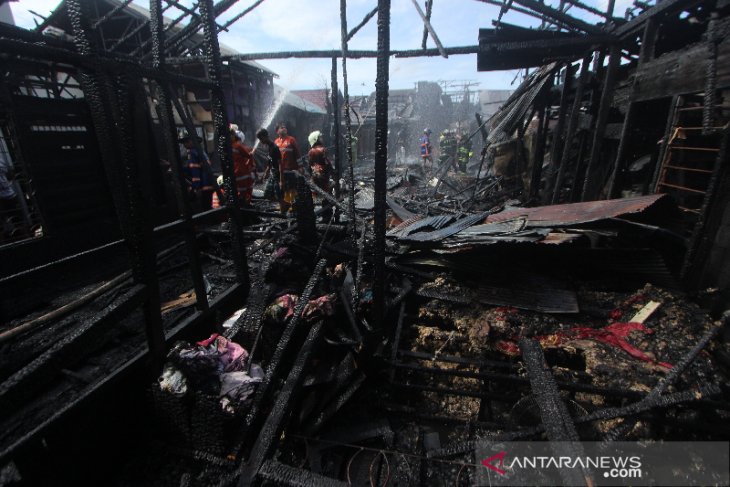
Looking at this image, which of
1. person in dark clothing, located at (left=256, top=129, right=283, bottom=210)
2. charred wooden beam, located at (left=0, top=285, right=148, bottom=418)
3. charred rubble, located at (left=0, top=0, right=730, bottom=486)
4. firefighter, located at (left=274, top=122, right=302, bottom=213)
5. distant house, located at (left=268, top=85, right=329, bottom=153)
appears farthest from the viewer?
distant house, located at (left=268, top=85, right=329, bottom=153)

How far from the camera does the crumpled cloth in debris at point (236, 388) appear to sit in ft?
8.25

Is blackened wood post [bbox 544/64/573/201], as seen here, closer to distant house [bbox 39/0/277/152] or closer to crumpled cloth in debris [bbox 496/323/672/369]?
crumpled cloth in debris [bbox 496/323/672/369]

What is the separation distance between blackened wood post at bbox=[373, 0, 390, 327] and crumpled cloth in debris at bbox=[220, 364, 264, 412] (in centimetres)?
125

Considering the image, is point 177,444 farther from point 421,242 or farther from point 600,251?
point 600,251

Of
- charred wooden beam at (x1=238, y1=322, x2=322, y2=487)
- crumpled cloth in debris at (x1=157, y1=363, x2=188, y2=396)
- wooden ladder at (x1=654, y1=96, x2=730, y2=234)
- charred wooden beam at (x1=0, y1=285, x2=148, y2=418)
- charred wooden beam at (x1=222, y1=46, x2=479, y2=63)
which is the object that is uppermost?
charred wooden beam at (x1=222, y1=46, x2=479, y2=63)

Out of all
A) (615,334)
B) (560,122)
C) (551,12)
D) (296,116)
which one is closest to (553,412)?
(615,334)

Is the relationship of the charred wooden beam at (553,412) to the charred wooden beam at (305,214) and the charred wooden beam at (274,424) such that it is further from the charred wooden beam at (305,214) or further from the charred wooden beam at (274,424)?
the charred wooden beam at (305,214)

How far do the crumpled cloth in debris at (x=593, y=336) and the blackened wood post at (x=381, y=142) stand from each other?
1.46 metres

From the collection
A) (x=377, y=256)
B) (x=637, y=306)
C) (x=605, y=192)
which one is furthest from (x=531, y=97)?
(x=377, y=256)

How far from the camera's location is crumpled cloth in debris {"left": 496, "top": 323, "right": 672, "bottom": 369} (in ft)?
10.7

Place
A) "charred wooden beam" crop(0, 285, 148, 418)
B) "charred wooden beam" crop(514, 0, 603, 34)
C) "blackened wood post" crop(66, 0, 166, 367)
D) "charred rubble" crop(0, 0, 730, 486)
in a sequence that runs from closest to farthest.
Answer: "charred wooden beam" crop(0, 285, 148, 418), "blackened wood post" crop(66, 0, 166, 367), "charred rubble" crop(0, 0, 730, 486), "charred wooden beam" crop(514, 0, 603, 34)

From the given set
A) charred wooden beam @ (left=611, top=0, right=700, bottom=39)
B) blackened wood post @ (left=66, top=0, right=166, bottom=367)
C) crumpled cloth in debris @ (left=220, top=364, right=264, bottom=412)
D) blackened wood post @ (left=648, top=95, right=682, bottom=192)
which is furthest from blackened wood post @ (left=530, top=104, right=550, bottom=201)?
blackened wood post @ (left=66, top=0, right=166, bottom=367)

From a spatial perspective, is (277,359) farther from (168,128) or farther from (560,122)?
(560,122)

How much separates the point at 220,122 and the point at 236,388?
2749 mm
